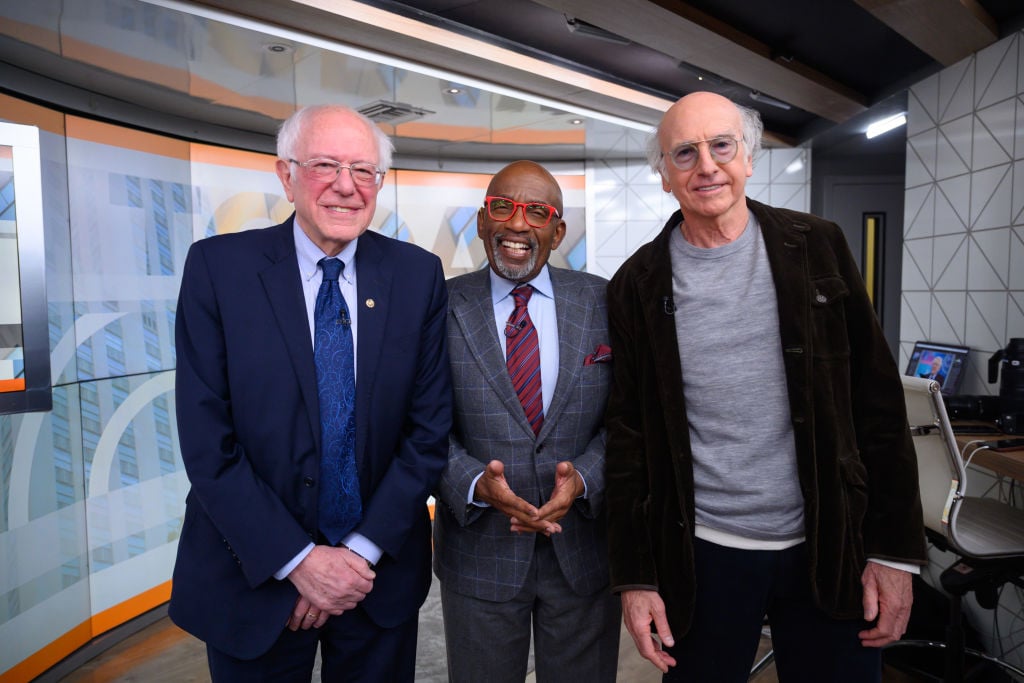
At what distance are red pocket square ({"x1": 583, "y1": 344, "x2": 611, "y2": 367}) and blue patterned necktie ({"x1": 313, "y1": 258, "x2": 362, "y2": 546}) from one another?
1.93 ft

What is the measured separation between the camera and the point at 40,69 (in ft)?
10.2

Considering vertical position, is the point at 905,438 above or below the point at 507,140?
below

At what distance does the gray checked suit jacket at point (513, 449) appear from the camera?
170cm

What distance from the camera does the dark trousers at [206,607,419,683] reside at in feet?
5.02

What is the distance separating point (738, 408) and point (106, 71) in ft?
10.7

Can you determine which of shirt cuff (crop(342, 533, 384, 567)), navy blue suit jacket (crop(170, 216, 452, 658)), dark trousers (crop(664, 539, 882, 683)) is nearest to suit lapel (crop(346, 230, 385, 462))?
navy blue suit jacket (crop(170, 216, 452, 658))

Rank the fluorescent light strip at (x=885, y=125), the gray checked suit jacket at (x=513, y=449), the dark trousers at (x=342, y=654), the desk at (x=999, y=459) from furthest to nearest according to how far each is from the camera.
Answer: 1. the fluorescent light strip at (x=885, y=125)
2. the desk at (x=999, y=459)
3. the gray checked suit jacket at (x=513, y=449)
4. the dark trousers at (x=342, y=654)

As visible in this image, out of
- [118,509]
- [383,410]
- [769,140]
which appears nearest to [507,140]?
[769,140]

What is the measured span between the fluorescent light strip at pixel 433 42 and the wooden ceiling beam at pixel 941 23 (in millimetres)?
1607

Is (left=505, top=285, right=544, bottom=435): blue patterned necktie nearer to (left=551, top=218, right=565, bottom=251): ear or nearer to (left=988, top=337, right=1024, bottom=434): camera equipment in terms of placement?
(left=551, top=218, right=565, bottom=251): ear

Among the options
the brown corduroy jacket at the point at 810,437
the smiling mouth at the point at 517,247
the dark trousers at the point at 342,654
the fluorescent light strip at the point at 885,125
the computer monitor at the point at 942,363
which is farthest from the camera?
the fluorescent light strip at the point at 885,125

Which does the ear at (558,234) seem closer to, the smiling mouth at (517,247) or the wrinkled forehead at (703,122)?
Answer: the smiling mouth at (517,247)

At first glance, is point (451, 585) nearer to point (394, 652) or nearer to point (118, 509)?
point (394, 652)

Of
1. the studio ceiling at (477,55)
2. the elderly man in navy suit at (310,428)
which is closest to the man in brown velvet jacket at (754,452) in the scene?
the elderly man in navy suit at (310,428)
